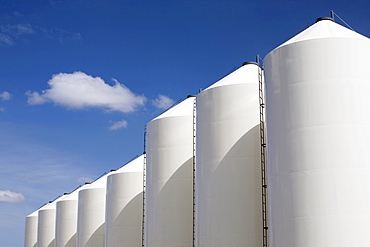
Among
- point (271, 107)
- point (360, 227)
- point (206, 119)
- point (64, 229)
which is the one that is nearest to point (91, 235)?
point (64, 229)

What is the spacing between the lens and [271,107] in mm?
19516

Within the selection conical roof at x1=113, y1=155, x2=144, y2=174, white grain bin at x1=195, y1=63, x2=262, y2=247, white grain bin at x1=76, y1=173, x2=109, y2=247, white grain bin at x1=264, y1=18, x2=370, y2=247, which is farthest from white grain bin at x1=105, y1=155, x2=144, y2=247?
white grain bin at x1=264, y1=18, x2=370, y2=247

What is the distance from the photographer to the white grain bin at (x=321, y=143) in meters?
16.9

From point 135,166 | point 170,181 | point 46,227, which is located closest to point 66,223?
point 46,227

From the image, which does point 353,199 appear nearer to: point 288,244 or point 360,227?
point 360,227

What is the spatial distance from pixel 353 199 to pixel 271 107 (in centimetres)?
434

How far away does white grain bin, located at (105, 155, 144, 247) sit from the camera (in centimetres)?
3444

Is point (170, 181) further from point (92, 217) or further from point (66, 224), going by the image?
point (66, 224)

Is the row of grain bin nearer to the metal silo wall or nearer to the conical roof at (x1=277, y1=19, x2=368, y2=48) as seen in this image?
the conical roof at (x1=277, y1=19, x2=368, y2=48)

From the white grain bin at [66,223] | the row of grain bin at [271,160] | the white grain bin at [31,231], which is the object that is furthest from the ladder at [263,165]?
the white grain bin at [31,231]

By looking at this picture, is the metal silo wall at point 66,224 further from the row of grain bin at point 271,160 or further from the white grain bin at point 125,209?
the row of grain bin at point 271,160

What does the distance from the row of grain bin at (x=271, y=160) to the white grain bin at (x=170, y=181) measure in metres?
0.05

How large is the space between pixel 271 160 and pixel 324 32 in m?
4.64

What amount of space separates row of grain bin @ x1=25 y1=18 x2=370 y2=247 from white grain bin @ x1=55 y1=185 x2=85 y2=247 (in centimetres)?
1162
